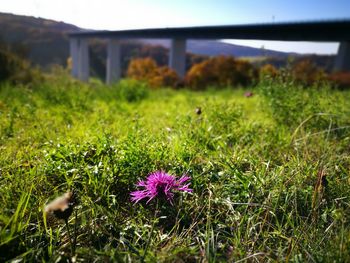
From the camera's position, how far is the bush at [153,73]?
857 inches

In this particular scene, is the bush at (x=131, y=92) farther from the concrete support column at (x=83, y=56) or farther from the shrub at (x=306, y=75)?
the concrete support column at (x=83, y=56)

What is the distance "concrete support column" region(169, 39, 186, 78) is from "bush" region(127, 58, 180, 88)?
710 mm

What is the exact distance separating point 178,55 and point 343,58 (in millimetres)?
11290

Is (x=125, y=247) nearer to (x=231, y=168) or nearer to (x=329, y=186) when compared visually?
(x=231, y=168)

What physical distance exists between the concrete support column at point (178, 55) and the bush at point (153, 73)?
71cm

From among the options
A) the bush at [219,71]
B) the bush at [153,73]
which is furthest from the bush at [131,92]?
the bush at [219,71]

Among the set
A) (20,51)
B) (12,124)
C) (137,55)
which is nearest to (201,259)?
(12,124)

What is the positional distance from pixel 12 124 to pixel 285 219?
8.06ft

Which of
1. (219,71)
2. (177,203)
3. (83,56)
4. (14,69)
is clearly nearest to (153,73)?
(219,71)

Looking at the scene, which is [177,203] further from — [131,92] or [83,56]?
[83,56]

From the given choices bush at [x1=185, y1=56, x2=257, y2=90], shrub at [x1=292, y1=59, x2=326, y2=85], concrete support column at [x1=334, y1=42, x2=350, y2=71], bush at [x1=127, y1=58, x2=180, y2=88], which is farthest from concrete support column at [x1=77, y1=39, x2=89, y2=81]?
concrete support column at [x1=334, y1=42, x2=350, y2=71]

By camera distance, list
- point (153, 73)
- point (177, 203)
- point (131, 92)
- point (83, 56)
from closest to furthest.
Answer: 1. point (177, 203)
2. point (131, 92)
3. point (153, 73)
4. point (83, 56)

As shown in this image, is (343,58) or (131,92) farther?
(343,58)

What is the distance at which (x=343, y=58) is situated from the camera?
1877 centimetres
